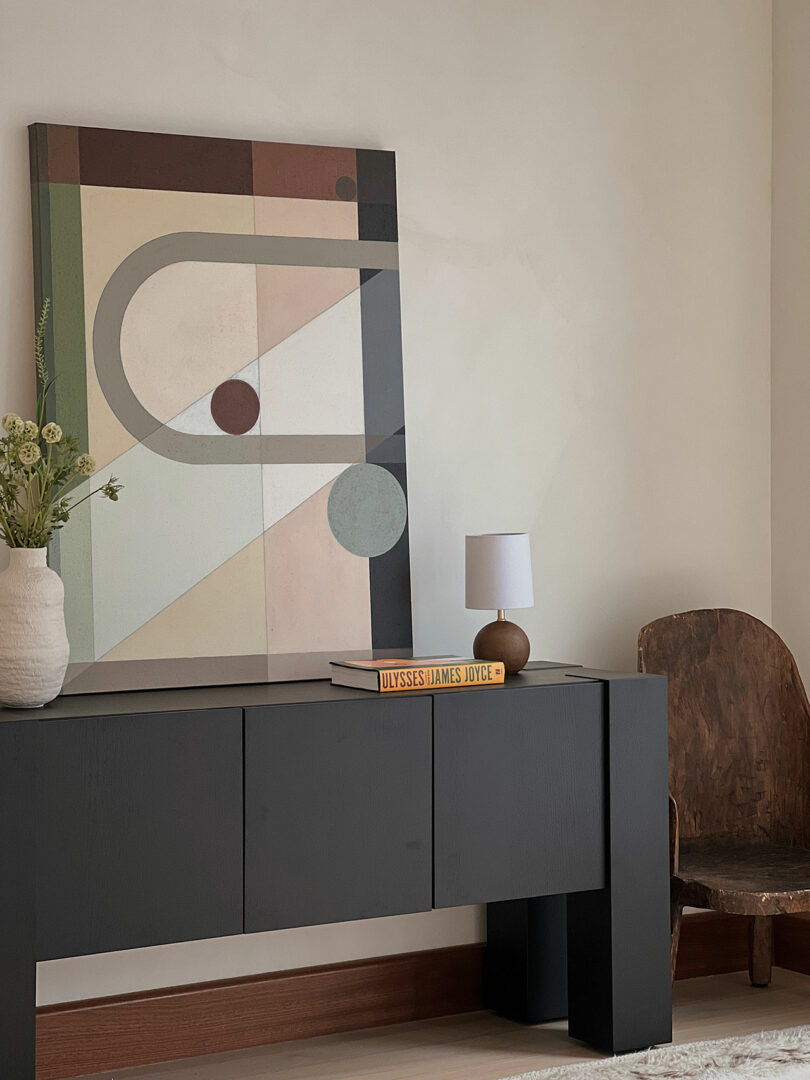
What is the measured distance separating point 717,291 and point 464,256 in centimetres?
77

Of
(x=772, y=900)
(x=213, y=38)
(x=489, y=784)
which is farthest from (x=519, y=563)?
(x=213, y=38)

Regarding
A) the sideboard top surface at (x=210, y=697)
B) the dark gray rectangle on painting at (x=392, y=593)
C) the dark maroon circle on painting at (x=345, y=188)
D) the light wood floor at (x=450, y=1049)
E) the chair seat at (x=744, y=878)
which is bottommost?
the light wood floor at (x=450, y=1049)

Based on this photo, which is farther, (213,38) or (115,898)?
(213,38)

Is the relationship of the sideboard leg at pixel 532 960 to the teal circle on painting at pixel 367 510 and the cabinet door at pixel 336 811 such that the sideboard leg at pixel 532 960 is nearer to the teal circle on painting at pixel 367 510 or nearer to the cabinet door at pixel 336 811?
the cabinet door at pixel 336 811

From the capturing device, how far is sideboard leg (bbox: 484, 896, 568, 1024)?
115 inches

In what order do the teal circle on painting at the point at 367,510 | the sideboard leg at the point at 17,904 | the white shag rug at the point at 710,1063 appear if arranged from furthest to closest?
the teal circle on painting at the point at 367,510, the white shag rug at the point at 710,1063, the sideboard leg at the point at 17,904

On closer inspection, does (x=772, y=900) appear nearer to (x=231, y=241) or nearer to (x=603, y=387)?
(x=603, y=387)

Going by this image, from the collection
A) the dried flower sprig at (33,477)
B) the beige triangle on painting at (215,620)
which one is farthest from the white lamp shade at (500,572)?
the dried flower sprig at (33,477)

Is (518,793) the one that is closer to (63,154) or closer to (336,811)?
(336,811)

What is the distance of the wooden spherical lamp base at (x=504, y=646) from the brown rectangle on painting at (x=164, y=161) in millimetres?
1095

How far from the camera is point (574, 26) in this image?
320cm

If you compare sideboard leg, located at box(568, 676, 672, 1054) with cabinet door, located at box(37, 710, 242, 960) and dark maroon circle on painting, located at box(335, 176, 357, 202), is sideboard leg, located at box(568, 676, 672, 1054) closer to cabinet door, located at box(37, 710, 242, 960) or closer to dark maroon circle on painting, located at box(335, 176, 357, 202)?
cabinet door, located at box(37, 710, 242, 960)

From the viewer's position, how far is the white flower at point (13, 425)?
7.61 feet

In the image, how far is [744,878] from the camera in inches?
112
